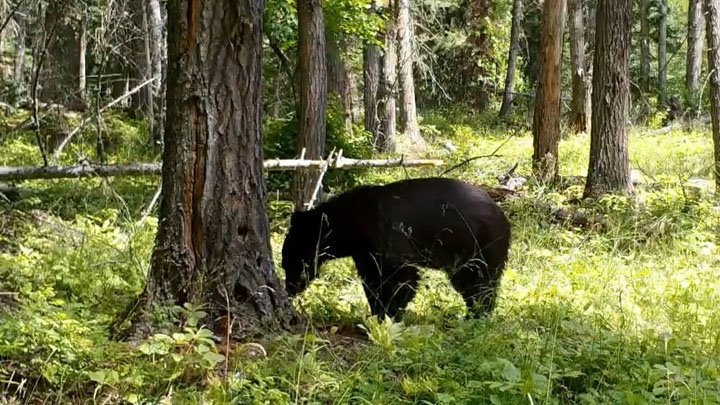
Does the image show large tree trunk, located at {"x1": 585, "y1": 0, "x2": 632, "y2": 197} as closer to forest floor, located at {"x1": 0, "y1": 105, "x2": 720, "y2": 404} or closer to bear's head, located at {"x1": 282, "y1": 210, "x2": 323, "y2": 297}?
forest floor, located at {"x1": 0, "y1": 105, "x2": 720, "y2": 404}

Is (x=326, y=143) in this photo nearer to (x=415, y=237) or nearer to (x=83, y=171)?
(x=83, y=171)

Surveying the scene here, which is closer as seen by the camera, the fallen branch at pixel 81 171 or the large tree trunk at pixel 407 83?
the fallen branch at pixel 81 171

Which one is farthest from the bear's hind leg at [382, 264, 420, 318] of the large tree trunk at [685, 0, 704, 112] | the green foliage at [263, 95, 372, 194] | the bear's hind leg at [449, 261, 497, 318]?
the large tree trunk at [685, 0, 704, 112]

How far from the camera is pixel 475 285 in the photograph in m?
6.09

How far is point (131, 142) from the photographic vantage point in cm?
1469

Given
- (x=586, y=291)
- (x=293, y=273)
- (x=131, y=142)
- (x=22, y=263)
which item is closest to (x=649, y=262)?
(x=586, y=291)

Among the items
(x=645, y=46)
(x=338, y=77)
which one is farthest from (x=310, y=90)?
(x=645, y=46)

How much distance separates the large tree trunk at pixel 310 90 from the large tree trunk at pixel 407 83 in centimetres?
894

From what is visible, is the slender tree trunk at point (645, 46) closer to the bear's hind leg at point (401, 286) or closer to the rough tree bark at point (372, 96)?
the rough tree bark at point (372, 96)

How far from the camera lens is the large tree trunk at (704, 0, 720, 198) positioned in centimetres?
1080

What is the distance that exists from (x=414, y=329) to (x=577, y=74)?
1750cm

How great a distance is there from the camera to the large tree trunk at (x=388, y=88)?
58.5 ft

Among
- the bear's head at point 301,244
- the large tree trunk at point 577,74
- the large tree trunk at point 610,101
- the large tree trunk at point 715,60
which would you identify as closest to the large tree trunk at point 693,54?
the large tree trunk at point 577,74

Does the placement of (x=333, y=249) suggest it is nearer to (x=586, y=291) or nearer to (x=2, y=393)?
(x=586, y=291)
